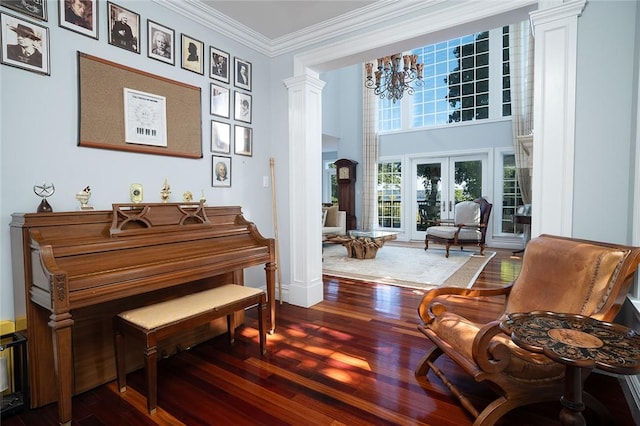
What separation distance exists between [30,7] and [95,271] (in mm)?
1621

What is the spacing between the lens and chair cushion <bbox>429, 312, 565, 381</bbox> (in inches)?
58.1

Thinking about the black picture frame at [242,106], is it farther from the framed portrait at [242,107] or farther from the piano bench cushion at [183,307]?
the piano bench cushion at [183,307]

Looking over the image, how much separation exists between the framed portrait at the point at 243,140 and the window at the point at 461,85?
5.63m

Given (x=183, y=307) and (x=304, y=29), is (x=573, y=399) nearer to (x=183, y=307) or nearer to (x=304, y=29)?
(x=183, y=307)

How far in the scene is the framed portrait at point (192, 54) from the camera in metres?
2.73

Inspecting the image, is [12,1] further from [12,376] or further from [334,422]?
[334,422]

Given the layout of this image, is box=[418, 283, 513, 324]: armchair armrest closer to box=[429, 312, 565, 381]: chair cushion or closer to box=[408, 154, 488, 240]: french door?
box=[429, 312, 565, 381]: chair cushion

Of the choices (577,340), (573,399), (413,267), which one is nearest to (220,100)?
(577,340)

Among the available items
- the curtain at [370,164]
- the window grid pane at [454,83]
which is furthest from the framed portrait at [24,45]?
the window grid pane at [454,83]

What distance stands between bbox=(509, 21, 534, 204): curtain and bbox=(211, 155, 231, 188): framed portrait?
584cm

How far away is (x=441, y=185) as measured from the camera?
7742 mm

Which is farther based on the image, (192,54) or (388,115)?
(388,115)

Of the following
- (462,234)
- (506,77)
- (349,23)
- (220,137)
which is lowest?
(462,234)

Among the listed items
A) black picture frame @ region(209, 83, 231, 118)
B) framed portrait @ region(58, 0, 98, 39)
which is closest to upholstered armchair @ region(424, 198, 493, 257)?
black picture frame @ region(209, 83, 231, 118)
